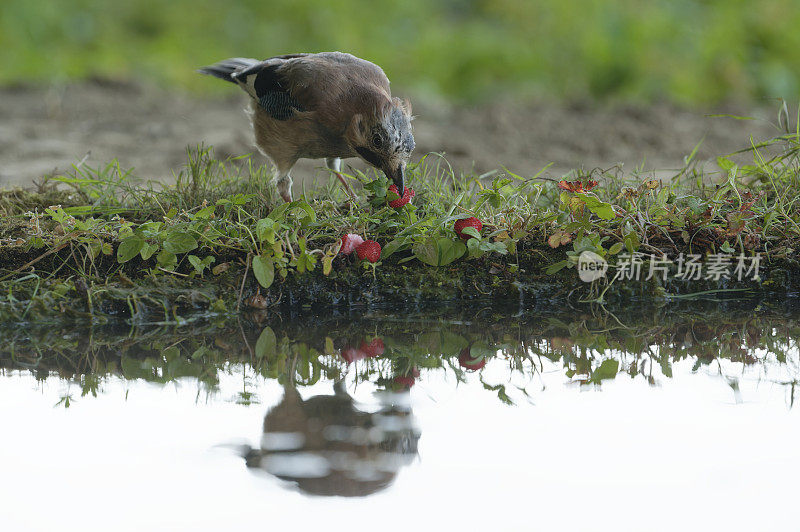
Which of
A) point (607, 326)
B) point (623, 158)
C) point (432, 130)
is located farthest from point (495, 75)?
point (607, 326)

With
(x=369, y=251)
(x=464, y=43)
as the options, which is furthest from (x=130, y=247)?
(x=464, y=43)

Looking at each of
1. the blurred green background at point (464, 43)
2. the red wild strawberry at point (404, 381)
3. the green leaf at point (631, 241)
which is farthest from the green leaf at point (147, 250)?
the blurred green background at point (464, 43)

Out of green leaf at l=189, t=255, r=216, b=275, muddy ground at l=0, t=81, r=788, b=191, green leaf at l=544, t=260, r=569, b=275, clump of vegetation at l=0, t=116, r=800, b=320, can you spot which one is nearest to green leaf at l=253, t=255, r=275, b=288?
clump of vegetation at l=0, t=116, r=800, b=320

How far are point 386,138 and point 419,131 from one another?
14.7 ft

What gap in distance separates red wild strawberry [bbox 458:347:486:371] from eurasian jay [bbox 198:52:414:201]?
3.49 ft

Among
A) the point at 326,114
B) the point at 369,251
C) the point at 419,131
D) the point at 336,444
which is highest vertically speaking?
the point at 419,131

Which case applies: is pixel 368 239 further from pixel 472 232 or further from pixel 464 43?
pixel 464 43

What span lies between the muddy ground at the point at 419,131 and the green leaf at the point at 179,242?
235 centimetres

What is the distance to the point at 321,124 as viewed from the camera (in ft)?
14.4

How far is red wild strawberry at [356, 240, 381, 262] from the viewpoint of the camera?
13.4ft

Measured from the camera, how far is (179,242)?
406cm

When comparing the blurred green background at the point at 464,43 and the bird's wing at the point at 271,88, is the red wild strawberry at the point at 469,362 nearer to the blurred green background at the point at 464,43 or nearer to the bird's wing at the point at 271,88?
the bird's wing at the point at 271,88

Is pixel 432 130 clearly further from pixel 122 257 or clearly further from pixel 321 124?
pixel 122 257

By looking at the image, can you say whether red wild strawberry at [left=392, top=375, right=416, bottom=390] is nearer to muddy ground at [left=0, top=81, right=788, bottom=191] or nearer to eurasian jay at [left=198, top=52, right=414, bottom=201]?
eurasian jay at [left=198, top=52, right=414, bottom=201]
